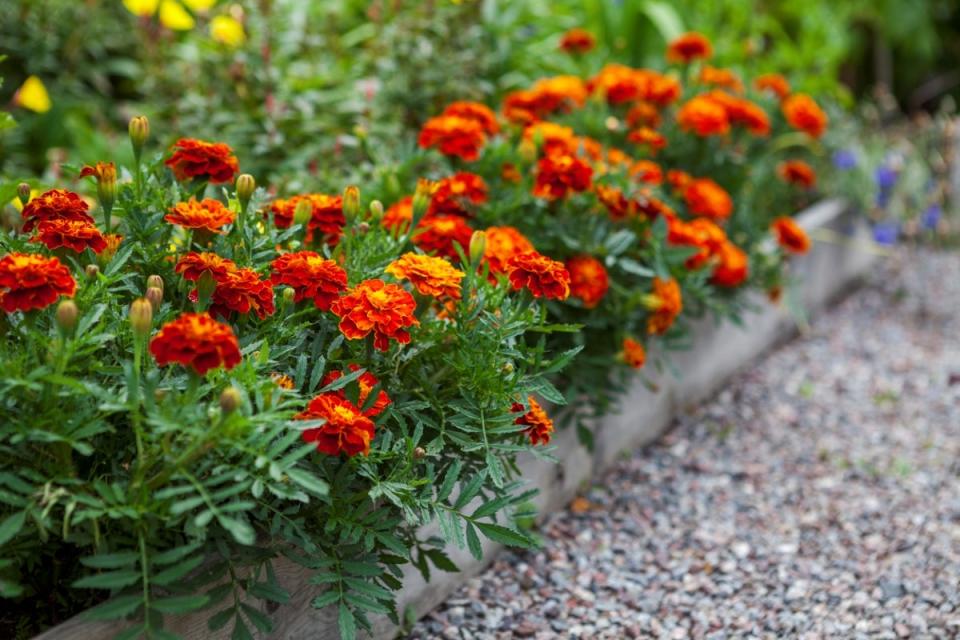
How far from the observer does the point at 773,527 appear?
242 centimetres

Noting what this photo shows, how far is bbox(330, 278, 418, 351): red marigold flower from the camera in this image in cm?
155

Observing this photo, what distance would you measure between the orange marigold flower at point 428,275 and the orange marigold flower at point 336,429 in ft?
0.96

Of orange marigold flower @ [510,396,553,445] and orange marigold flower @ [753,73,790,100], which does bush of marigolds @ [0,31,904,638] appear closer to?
orange marigold flower @ [510,396,553,445]

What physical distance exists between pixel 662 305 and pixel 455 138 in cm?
62

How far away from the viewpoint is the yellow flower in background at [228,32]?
3363 millimetres

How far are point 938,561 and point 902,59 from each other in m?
5.64

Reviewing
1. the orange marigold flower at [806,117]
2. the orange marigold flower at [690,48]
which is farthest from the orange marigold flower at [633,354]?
the orange marigold flower at [806,117]

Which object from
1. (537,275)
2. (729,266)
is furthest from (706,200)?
(537,275)

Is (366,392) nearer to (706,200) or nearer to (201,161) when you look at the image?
(201,161)

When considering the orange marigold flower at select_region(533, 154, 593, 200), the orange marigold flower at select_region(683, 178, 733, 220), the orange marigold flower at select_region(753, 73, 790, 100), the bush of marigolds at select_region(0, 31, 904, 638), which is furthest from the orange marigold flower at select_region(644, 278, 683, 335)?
the orange marigold flower at select_region(753, 73, 790, 100)

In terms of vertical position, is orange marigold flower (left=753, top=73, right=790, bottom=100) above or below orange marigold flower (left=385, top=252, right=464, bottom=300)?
above

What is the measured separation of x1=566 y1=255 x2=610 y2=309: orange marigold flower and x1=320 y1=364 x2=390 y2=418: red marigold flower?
28.5 inches

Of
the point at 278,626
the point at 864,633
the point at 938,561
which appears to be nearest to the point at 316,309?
the point at 278,626

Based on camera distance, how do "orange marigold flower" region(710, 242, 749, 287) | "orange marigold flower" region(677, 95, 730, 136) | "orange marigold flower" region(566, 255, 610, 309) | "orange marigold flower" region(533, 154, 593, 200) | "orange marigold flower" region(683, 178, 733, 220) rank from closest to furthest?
"orange marigold flower" region(533, 154, 593, 200) → "orange marigold flower" region(566, 255, 610, 309) → "orange marigold flower" region(710, 242, 749, 287) → "orange marigold flower" region(683, 178, 733, 220) → "orange marigold flower" region(677, 95, 730, 136)
